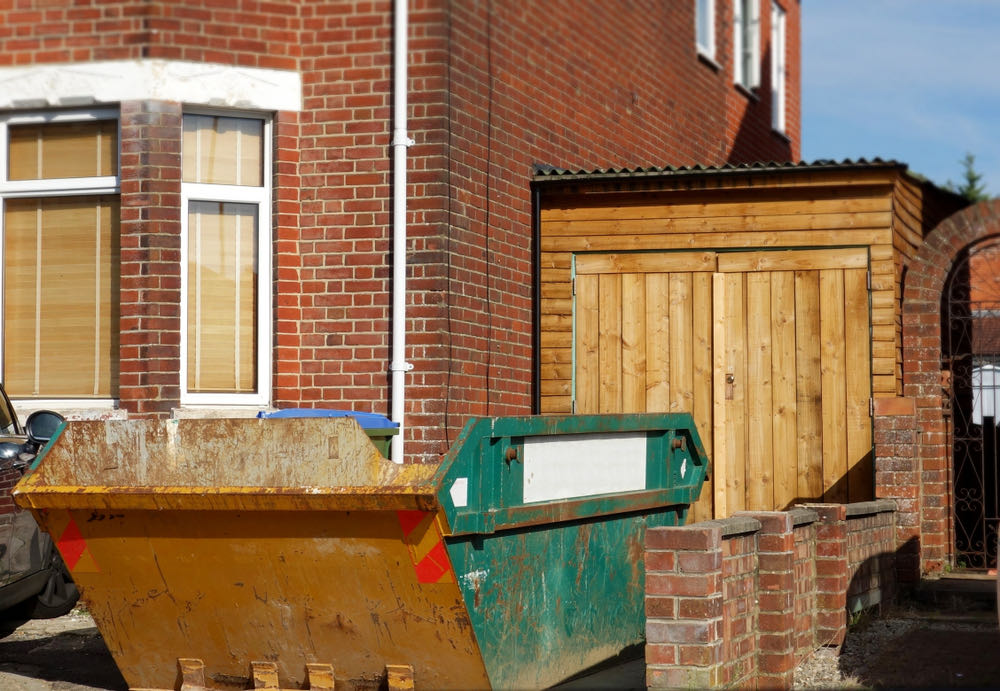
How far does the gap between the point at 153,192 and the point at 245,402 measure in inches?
65.4

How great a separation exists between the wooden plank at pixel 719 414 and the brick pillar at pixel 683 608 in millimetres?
4834

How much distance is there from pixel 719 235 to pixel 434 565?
5.79m

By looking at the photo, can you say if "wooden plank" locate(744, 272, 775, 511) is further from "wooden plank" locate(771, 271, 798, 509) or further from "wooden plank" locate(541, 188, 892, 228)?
"wooden plank" locate(541, 188, 892, 228)

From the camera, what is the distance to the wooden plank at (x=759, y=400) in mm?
10539

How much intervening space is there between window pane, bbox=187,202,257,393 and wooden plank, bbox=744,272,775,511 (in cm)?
382

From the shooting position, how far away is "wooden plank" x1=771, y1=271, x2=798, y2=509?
10453 millimetres

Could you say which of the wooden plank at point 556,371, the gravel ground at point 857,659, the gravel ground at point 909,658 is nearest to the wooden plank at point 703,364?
the wooden plank at point 556,371

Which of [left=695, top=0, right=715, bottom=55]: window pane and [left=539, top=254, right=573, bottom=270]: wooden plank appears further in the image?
[left=695, top=0, right=715, bottom=55]: window pane

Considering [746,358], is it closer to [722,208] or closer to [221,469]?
[722,208]

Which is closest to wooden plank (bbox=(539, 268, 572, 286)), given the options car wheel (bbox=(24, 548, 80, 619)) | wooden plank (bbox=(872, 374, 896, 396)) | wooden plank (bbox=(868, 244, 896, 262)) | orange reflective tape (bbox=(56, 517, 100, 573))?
wooden plank (bbox=(868, 244, 896, 262))

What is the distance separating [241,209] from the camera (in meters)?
10.2

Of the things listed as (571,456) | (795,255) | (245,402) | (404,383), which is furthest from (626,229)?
(571,456)

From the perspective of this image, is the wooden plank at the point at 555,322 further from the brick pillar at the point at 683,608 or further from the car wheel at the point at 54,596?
the brick pillar at the point at 683,608

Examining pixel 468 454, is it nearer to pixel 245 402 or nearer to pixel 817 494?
pixel 245 402
